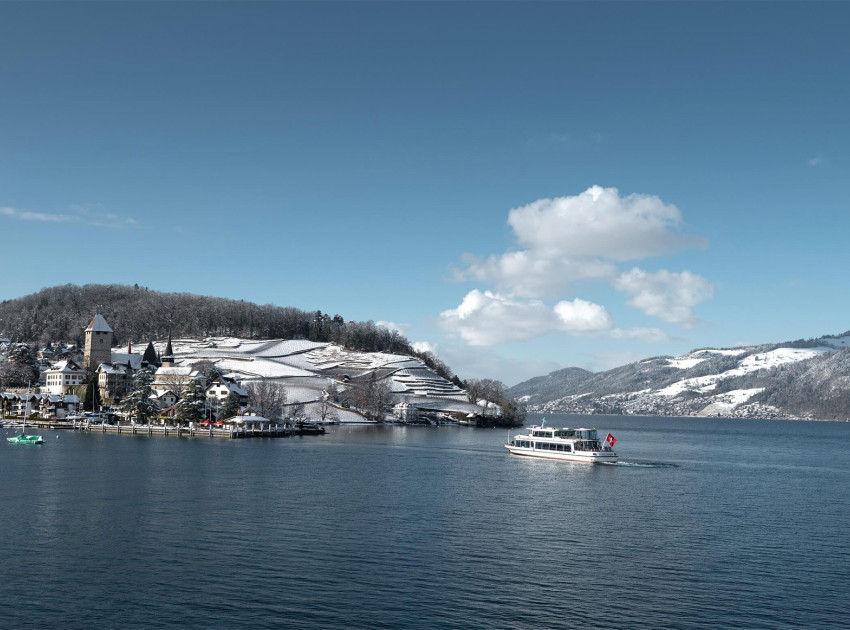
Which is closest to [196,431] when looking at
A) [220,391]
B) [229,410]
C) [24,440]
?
[229,410]

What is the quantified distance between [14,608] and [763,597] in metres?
34.4

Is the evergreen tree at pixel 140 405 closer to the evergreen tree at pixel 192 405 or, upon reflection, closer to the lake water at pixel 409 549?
the evergreen tree at pixel 192 405

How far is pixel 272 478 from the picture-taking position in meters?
70.9

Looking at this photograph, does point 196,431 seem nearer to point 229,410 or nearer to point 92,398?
point 229,410

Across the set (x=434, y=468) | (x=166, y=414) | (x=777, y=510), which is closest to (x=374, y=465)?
(x=434, y=468)

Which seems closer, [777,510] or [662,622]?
[662,622]

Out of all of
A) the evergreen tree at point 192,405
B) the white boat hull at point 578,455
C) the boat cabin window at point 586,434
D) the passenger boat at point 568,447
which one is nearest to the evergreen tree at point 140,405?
the evergreen tree at point 192,405

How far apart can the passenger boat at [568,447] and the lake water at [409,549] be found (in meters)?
19.1

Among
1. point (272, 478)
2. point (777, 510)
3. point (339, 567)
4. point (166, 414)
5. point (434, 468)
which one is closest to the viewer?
point (339, 567)

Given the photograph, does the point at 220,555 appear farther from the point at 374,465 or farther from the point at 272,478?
the point at 374,465

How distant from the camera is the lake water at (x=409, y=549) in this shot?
3114 cm

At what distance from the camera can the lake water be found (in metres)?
31.1

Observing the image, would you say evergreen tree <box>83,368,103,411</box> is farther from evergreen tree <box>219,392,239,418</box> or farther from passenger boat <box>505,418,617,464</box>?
passenger boat <box>505,418,617,464</box>

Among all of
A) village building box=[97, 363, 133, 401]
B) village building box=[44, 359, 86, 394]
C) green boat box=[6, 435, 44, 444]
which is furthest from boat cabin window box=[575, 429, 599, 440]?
village building box=[44, 359, 86, 394]
